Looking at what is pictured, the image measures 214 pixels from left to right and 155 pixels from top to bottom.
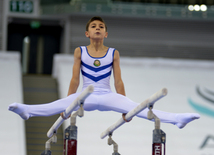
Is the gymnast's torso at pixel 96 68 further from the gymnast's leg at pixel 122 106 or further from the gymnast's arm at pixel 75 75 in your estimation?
the gymnast's leg at pixel 122 106

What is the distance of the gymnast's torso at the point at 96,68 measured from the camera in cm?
389

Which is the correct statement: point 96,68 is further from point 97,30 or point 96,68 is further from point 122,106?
point 122,106

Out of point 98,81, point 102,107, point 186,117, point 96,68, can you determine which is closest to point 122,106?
point 102,107

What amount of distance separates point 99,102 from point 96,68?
402 mm

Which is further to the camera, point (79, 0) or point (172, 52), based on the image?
point (172, 52)

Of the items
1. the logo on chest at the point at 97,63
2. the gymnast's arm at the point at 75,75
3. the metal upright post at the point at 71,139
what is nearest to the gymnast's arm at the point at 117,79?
the logo on chest at the point at 97,63

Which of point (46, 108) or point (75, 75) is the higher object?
point (75, 75)

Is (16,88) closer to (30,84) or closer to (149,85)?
(30,84)

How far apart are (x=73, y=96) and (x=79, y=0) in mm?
9491

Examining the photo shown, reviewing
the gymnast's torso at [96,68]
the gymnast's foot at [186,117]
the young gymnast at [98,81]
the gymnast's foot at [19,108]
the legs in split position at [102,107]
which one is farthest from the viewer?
the gymnast's torso at [96,68]

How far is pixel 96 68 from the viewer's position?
3.93 metres

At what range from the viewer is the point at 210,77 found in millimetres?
12102

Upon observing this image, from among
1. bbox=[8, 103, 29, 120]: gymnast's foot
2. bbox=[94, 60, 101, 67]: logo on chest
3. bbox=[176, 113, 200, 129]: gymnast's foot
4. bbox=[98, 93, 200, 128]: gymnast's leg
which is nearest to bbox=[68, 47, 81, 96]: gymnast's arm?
bbox=[94, 60, 101, 67]: logo on chest

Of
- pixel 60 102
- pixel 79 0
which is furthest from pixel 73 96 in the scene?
pixel 79 0
